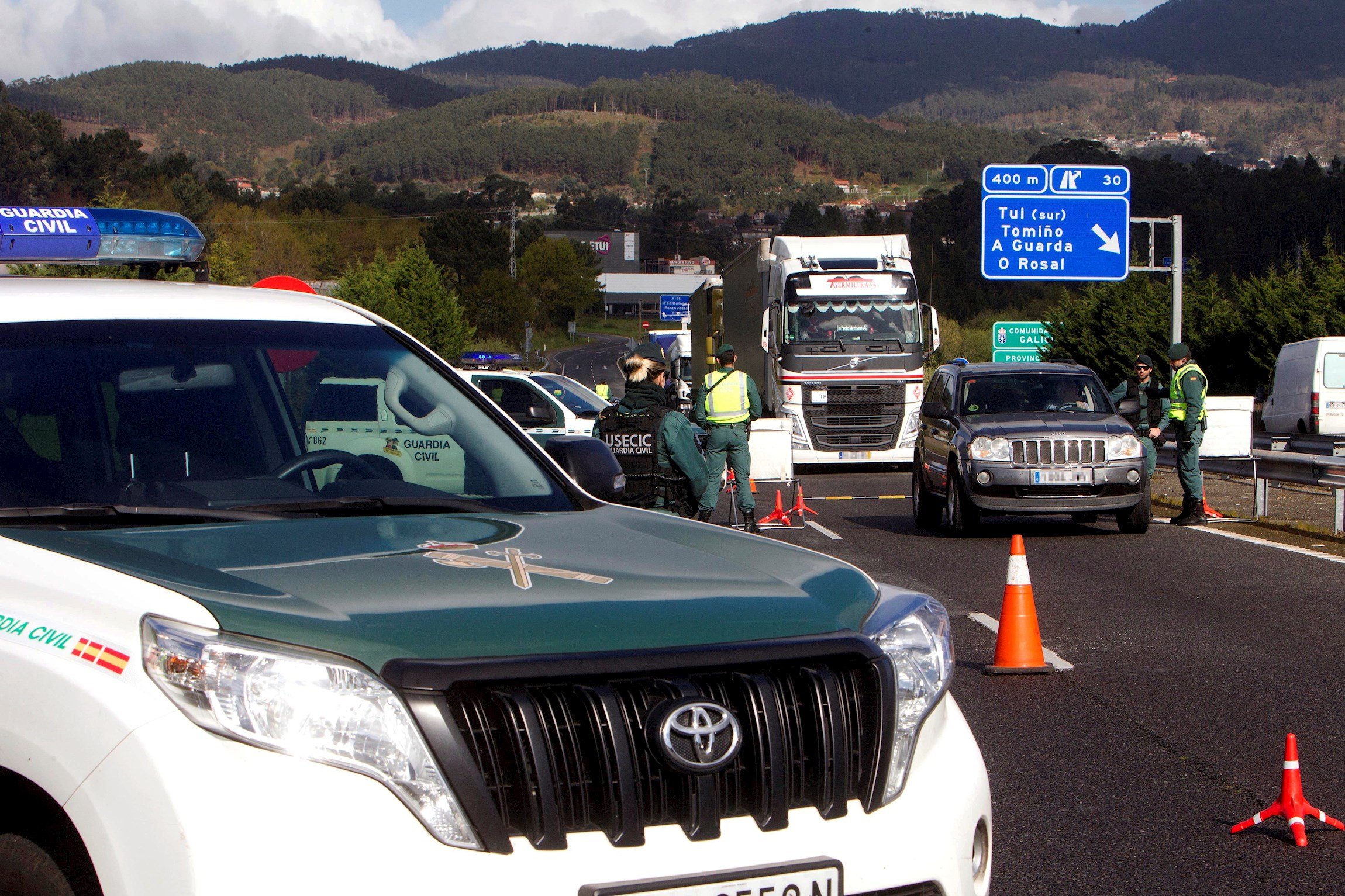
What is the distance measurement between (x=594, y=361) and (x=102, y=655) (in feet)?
388

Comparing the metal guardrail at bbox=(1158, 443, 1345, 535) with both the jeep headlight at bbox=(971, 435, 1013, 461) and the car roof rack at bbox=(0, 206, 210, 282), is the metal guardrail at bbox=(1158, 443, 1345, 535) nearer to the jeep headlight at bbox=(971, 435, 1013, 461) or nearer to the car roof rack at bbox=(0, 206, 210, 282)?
the jeep headlight at bbox=(971, 435, 1013, 461)

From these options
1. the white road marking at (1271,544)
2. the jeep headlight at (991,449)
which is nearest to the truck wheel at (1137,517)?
the white road marking at (1271,544)

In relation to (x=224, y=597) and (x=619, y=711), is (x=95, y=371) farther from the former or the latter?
(x=619, y=711)

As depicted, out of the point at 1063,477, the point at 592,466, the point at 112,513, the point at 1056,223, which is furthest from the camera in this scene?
the point at 1056,223

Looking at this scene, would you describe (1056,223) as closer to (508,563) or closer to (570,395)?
(570,395)

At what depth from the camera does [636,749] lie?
2.48m

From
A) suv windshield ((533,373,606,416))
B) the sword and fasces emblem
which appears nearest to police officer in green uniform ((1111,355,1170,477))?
suv windshield ((533,373,606,416))

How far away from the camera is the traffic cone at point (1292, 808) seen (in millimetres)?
4910

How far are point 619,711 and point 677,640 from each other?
0.61 ft

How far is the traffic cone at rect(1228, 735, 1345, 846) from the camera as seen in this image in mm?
4910

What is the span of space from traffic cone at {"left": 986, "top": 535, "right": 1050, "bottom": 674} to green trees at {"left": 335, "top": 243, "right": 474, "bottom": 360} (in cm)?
5692

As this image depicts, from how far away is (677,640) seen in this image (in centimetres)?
260

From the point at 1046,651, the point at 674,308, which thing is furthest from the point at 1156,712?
the point at 674,308

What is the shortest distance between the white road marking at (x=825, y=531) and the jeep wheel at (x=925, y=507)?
1043 millimetres
